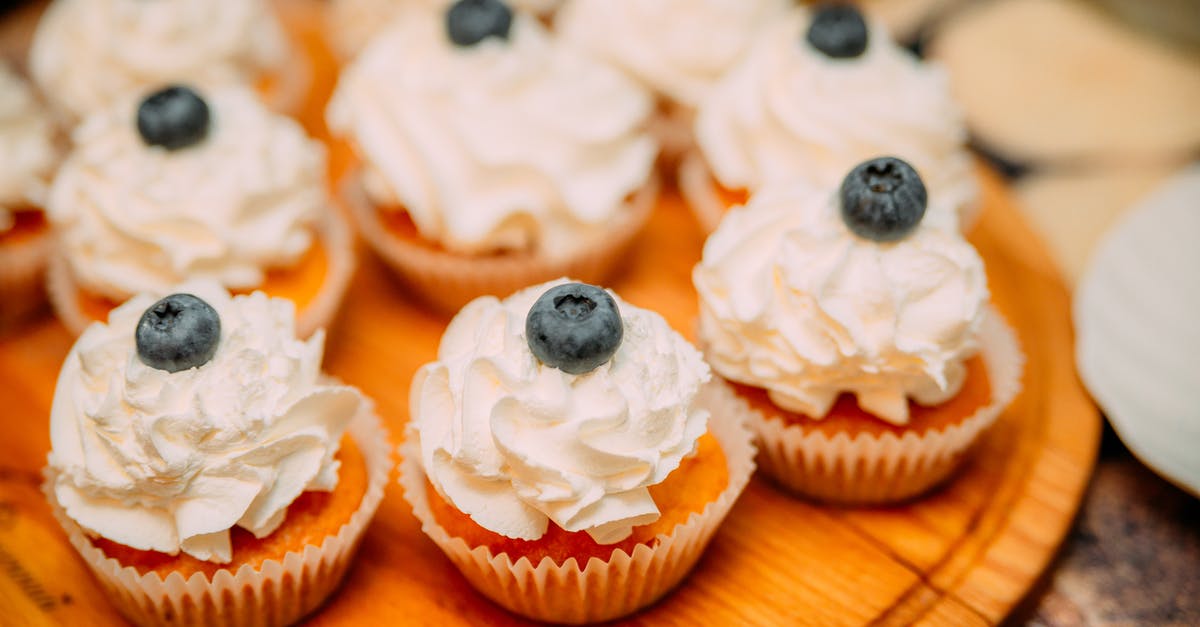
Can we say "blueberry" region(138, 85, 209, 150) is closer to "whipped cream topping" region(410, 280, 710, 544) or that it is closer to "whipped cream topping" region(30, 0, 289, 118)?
"whipped cream topping" region(30, 0, 289, 118)

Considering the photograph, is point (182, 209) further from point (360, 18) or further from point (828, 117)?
point (828, 117)

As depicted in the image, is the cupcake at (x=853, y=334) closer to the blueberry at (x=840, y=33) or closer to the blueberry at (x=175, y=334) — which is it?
the blueberry at (x=840, y=33)

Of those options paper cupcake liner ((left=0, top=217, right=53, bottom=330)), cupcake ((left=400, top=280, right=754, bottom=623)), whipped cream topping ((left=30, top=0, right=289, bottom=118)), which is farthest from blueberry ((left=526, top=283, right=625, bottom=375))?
whipped cream topping ((left=30, top=0, right=289, bottom=118))

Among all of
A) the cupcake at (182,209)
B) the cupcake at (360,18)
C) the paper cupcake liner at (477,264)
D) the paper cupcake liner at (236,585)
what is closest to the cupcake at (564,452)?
the paper cupcake liner at (236,585)

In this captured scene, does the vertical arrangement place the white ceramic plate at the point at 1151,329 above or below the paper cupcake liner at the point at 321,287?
below

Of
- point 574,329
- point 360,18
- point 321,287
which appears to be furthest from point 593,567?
point 360,18

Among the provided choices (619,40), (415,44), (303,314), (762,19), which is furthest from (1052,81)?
(303,314)
